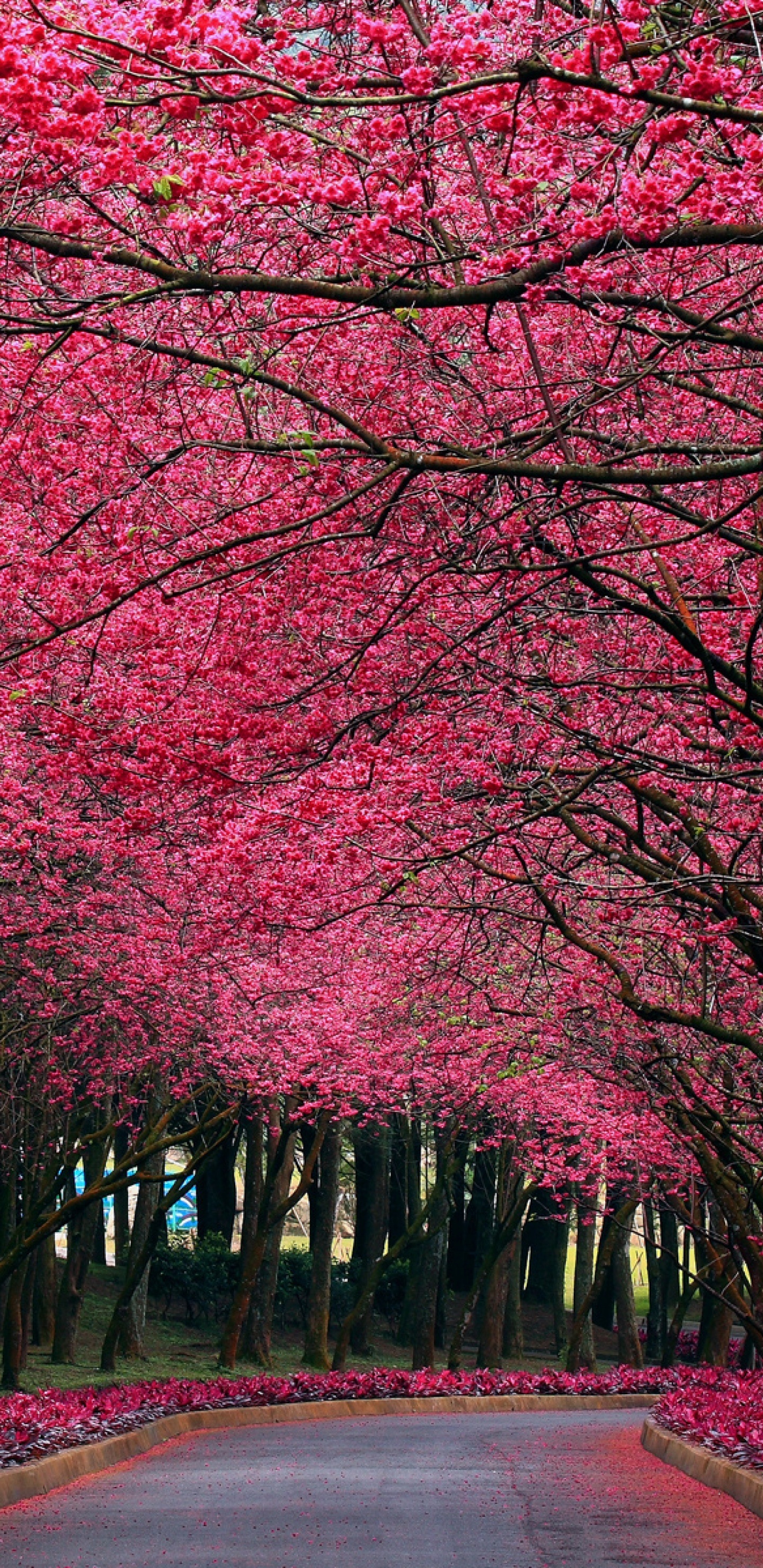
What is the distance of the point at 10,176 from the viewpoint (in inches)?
284

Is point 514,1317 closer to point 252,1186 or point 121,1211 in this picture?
point 121,1211

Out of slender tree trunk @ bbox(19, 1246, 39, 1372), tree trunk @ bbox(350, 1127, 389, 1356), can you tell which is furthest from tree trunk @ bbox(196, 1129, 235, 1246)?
slender tree trunk @ bbox(19, 1246, 39, 1372)

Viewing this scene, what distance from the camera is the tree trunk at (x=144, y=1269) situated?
27845 mm

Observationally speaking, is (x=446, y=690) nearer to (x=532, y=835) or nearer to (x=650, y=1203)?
(x=532, y=835)

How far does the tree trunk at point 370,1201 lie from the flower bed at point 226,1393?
2.14 meters

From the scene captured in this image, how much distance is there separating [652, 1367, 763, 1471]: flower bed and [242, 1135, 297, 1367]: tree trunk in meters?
8.08

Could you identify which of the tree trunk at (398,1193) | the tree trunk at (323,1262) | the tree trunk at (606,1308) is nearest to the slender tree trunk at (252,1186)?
the tree trunk at (323,1262)

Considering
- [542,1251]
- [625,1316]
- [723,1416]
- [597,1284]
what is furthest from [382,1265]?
[542,1251]

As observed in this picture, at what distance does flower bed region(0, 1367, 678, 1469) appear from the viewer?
16.4 metres

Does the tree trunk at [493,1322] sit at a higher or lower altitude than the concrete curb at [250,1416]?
higher

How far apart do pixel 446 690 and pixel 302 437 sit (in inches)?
141

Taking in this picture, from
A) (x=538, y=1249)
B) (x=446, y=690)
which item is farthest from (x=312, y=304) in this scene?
(x=538, y=1249)

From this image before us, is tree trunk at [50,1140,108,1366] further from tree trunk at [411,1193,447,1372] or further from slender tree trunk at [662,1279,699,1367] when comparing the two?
slender tree trunk at [662,1279,699,1367]

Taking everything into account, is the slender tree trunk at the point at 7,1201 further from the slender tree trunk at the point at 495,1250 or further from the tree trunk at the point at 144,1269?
the slender tree trunk at the point at 495,1250
